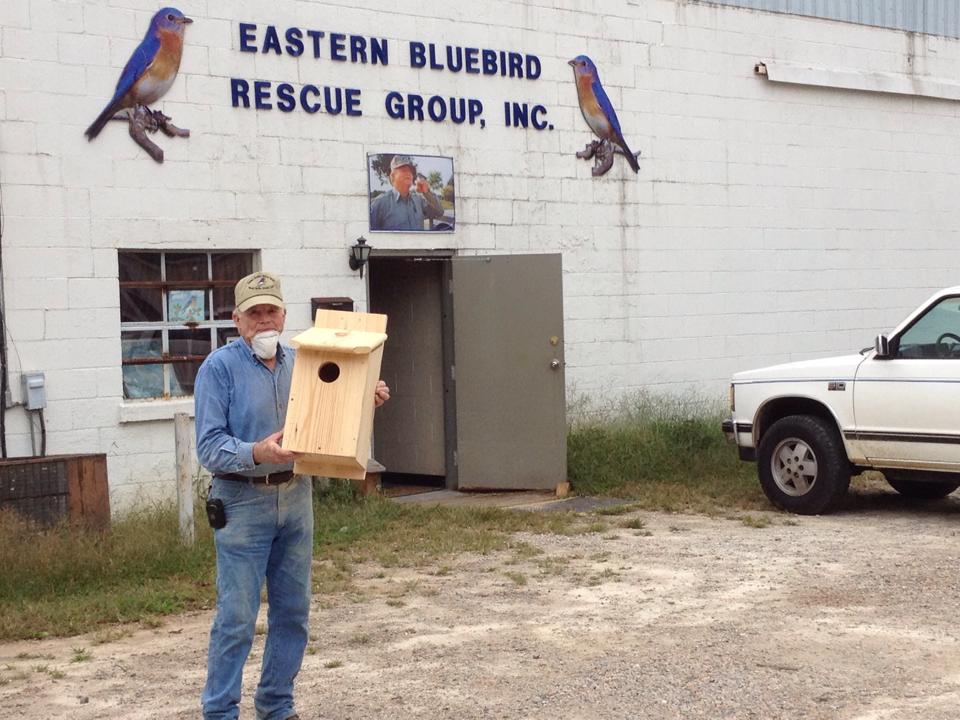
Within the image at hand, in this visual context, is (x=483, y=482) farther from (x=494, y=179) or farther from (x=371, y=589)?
(x=371, y=589)

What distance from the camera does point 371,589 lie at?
339 inches

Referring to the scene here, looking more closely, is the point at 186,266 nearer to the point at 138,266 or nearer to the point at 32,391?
the point at 138,266

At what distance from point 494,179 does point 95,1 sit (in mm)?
4003

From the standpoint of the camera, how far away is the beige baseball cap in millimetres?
5516

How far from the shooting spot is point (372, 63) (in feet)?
40.5

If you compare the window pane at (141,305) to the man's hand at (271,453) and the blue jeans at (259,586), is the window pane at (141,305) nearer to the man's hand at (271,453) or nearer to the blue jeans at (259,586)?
the blue jeans at (259,586)

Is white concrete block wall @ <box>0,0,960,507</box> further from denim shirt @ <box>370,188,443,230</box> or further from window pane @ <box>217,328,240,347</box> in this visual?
window pane @ <box>217,328,240,347</box>

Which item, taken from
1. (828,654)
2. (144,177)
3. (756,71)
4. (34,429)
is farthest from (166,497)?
(756,71)

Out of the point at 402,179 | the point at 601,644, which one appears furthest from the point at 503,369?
the point at 601,644

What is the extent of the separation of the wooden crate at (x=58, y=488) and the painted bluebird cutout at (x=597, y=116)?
246 inches

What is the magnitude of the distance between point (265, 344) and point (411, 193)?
7207 millimetres

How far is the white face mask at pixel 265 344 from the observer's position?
5.55 m

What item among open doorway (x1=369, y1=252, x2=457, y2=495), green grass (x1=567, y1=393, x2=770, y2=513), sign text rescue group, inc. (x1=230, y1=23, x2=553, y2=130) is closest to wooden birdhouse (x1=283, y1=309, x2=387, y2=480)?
green grass (x1=567, y1=393, x2=770, y2=513)

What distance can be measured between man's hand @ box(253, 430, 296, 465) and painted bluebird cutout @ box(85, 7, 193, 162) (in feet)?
20.6
